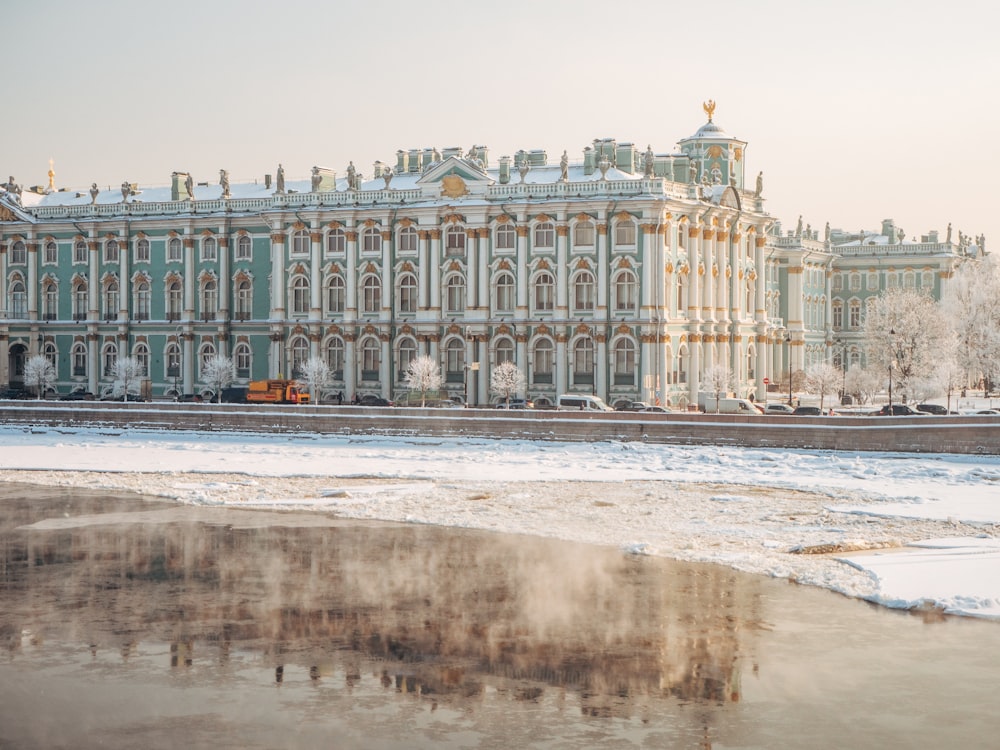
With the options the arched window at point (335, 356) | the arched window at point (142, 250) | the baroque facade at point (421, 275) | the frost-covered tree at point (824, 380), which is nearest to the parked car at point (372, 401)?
the baroque facade at point (421, 275)

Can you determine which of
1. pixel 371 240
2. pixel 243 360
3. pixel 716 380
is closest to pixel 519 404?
pixel 716 380

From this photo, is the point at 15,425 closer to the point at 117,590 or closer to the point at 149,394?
the point at 149,394

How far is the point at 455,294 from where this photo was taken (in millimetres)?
74625

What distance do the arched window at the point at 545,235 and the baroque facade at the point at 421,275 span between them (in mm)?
112

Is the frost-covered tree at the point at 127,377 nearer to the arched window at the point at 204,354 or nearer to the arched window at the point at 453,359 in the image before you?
the arched window at the point at 204,354

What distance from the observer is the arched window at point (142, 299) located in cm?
8250

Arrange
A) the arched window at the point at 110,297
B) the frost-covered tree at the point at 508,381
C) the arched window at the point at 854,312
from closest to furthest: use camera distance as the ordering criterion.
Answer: the frost-covered tree at the point at 508,381
the arched window at the point at 110,297
the arched window at the point at 854,312

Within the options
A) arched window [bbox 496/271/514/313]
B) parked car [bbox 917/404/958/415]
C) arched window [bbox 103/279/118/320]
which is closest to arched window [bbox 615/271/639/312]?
arched window [bbox 496/271/514/313]

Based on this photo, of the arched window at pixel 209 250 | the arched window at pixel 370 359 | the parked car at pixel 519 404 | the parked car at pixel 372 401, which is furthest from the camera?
the arched window at pixel 209 250

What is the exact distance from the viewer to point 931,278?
104500mm

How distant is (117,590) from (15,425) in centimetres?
4304

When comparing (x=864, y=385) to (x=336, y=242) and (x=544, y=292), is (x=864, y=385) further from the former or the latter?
(x=336, y=242)

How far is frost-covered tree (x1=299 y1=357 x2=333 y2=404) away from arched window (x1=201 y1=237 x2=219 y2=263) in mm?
9297

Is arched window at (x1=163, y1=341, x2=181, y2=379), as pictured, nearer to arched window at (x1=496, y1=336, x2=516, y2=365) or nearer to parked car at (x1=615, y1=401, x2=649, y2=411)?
arched window at (x1=496, y1=336, x2=516, y2=365)
